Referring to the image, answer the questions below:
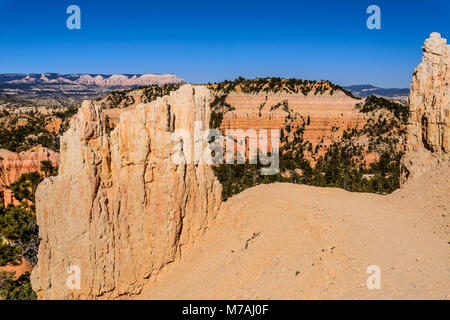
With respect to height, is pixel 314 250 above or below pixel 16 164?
below

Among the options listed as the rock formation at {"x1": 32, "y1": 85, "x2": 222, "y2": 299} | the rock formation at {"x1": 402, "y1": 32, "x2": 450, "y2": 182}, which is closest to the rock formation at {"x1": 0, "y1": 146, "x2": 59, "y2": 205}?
the rock formation at {"x1": 32, "y1": 85, "x2": 222, "y2": 299}

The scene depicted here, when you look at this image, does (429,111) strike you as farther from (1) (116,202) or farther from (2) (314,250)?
(1) (116,202)

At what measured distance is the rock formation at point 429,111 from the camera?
24.1 m

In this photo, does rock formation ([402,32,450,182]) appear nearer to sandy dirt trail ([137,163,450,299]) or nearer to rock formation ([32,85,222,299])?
sandy dirt trail ([137,163,450,299])

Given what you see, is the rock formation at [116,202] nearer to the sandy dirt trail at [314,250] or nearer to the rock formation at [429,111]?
the sandy dirt trail at [314,250]

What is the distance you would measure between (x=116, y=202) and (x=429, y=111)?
867 inches

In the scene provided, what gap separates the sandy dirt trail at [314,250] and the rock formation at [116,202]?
5.88ft

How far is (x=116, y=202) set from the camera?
16031 millimetres

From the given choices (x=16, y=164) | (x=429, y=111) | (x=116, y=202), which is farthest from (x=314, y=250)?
(x=16, y=164)

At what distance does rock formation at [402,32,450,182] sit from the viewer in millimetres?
24062
